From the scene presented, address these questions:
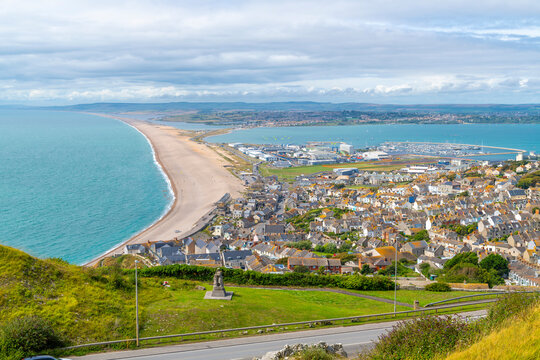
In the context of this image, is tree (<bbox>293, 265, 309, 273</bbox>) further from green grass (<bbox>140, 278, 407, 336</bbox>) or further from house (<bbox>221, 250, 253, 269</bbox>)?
green grass (<bbox>140, 278, 407, 336</bbox>)

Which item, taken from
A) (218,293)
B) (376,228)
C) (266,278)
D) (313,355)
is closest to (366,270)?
(266,278)

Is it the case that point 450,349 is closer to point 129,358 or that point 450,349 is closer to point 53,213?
point 129,358

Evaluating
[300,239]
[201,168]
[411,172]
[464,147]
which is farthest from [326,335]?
[464,147]

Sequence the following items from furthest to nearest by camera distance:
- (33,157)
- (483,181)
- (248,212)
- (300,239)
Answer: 1. (33,157)
2. (483,181)
3. (248,212)
4. (300,239)

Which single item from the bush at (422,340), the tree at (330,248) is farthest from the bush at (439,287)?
the tree at (330,248)

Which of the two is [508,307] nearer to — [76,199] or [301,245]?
[301,245]
